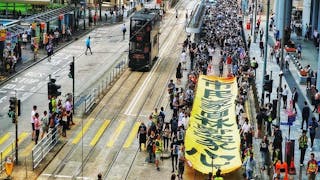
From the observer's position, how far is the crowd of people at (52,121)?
108ft

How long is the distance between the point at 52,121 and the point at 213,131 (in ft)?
23.7

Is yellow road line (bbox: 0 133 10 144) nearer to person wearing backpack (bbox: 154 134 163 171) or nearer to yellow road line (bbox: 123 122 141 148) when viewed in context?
yellow road line (bbox: 123 122 141 148)

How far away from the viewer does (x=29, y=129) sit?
35281mm

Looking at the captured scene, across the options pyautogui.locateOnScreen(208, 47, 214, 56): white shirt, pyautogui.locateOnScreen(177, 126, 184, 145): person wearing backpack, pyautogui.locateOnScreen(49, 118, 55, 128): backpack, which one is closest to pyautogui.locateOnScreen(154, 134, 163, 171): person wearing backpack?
pyautogui.locateOnScreen(177, 126, 184, 145): person wearing backpack

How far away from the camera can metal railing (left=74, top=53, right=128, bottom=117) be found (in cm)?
3922

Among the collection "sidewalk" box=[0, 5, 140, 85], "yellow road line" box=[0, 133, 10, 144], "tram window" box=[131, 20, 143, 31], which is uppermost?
"tram window" box=[131, 20, 143, 31]

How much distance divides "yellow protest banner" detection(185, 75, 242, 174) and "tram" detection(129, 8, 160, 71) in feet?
24.0

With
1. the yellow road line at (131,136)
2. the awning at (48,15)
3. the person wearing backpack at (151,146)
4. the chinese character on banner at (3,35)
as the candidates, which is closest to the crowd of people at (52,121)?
the yellow road line at (131,136)

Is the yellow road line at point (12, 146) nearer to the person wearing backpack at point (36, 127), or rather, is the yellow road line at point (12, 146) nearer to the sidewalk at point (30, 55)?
the person wearing backpack at point (36, 127)

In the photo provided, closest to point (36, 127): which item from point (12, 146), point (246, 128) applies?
point (12, 146)

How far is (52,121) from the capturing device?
108 ft

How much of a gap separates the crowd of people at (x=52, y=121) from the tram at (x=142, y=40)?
44.1 feet

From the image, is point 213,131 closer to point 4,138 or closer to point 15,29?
point 4,138

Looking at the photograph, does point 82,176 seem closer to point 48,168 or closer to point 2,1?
point 48,168
